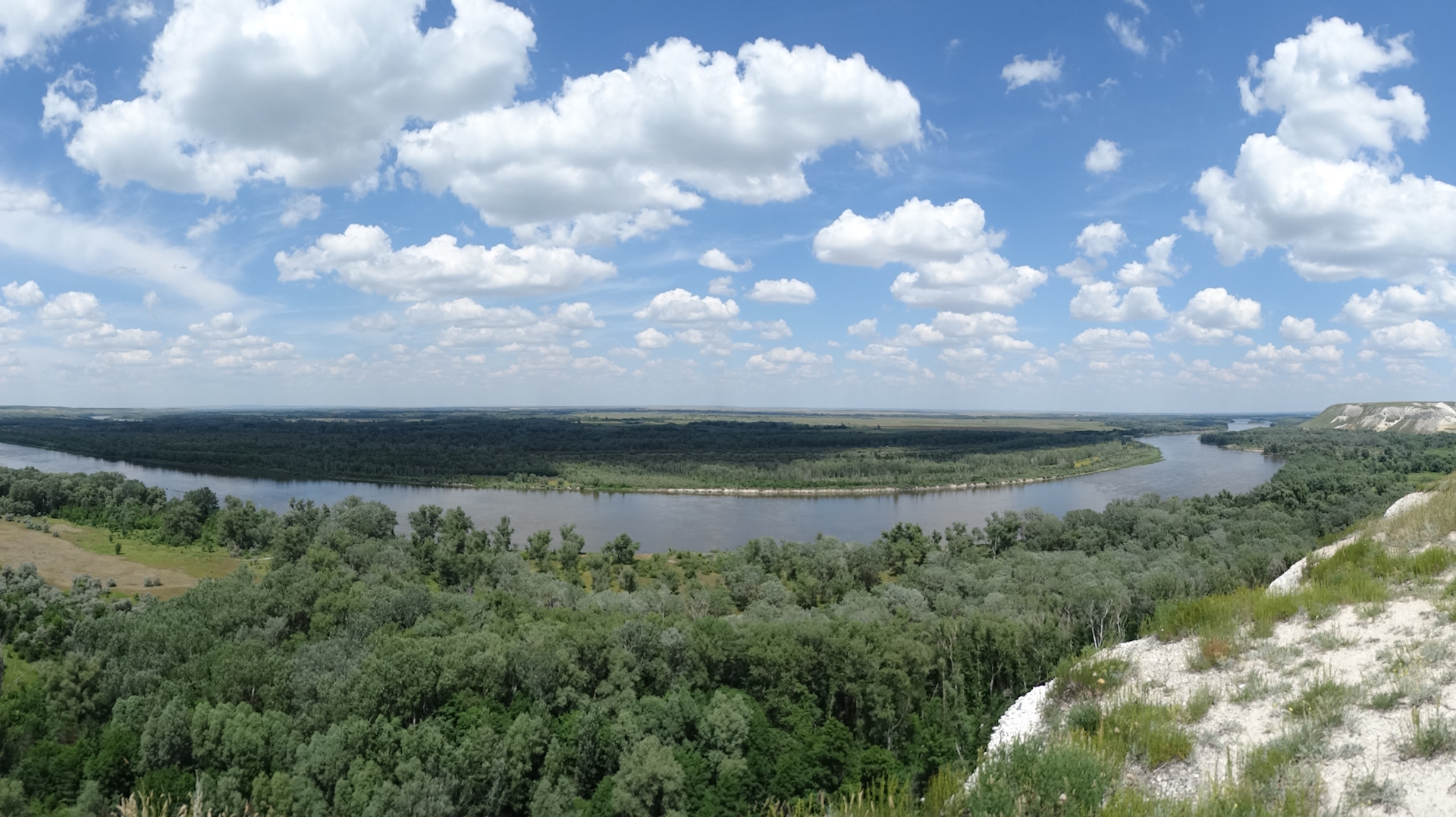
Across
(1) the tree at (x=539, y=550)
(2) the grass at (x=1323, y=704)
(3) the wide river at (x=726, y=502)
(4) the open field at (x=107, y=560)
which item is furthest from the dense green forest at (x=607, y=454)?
(2) the grass at (x=1323, y=704)

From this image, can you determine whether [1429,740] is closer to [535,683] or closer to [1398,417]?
[535,683]

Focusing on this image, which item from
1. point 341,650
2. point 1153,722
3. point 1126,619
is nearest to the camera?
point 1153,722

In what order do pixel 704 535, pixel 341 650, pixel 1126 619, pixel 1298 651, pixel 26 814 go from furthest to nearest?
1. pixel 704 535
2. pixel 1126 619
3. pixel 341 650
4. pixel 26 814
5. pixel 1298 651

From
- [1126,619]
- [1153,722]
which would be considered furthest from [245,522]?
[1153,722]

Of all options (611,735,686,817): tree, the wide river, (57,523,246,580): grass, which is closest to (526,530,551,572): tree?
the wide river

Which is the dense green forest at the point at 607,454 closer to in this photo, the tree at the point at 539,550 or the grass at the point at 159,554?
the grass at the point at 159,554

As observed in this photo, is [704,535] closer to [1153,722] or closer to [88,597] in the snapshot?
[88,597]

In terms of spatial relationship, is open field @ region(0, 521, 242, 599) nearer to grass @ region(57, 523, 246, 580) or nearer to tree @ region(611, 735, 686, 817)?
grass @ region(57, 523, 246, 580)

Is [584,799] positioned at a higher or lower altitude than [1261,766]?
lower
